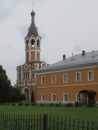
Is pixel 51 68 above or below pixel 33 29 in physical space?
below

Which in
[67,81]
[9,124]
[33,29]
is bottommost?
[9,124]

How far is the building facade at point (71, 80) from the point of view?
5275cm

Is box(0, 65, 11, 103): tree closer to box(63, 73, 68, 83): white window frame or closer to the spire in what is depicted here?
box(63, 73, 68, 83): white window frame

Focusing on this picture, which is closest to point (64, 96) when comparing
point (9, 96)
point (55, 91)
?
point (55, 91)

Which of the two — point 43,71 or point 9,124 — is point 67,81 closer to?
point 43,71

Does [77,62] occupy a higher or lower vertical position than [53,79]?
higher

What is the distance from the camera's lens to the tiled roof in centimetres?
5344

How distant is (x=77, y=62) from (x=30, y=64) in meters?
28.2

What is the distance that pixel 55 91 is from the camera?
5969 cm

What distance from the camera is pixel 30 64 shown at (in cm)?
8312

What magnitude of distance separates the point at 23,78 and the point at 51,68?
25.0 meters

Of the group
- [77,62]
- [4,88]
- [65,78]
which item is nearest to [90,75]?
[77,62]

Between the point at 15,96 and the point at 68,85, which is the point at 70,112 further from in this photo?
the point at 15,96

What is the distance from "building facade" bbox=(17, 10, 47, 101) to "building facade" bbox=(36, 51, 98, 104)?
1846 centimetres
